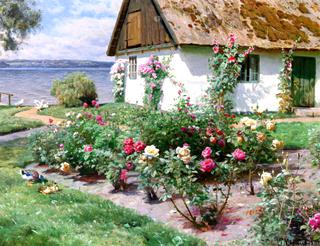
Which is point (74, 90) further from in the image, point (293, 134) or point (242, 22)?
point (293, 134)

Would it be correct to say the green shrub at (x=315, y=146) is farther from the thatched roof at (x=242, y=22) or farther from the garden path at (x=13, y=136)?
the thatched roof at (x=242, y=22)

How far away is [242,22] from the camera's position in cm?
2158

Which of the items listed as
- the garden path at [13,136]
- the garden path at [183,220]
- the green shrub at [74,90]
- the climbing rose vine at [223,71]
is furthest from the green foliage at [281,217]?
the green shrub at [74,90]

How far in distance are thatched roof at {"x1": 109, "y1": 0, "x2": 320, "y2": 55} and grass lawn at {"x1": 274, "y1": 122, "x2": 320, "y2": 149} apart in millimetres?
5588

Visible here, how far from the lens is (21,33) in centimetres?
3416

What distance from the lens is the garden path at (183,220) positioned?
22.0 feet

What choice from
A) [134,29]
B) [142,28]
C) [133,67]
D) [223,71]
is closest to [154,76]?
[142,28]

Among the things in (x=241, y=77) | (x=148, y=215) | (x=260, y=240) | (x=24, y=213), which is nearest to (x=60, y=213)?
(x=24, y=213)

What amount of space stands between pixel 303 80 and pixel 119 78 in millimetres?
8655

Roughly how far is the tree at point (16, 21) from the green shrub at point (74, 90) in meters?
7.94

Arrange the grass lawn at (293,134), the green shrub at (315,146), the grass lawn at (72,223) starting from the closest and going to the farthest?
the grass lawn at (72,223) < the green shrub at (315,146) < the grass lawn at (293,134)

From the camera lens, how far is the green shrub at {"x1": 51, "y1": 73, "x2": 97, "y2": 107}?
25.9 m

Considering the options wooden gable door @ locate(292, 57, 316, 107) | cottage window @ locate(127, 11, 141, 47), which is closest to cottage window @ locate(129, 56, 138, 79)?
cottage window @ locate(127, 11, 141, 47)

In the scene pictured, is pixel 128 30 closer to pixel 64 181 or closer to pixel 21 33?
pixel 21 33
